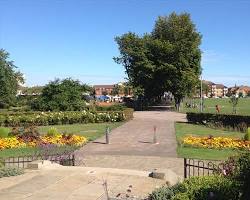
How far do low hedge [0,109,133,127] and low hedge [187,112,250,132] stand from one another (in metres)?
6.20

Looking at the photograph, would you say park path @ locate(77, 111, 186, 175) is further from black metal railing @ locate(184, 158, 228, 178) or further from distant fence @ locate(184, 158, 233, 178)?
distant fence @ locate(184, 158, 233, 178)

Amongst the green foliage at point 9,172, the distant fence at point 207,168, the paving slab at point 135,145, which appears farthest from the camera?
the paving slab at point 135,145

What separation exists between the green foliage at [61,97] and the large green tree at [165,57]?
15.4 metres

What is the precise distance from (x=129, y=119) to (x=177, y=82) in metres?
18.9

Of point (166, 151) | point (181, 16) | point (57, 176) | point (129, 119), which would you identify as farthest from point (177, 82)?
point (57, 176)

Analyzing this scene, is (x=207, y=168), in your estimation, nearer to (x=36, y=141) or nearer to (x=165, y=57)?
(x=36, y=141)

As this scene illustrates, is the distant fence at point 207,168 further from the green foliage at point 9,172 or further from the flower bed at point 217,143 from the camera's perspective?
the flower bed at point 217,143

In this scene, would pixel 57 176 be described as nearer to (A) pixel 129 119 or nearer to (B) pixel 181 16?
(A) pixel 129 119

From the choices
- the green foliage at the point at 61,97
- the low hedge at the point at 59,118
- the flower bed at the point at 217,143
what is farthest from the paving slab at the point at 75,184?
the green foliage at the point at 61,97

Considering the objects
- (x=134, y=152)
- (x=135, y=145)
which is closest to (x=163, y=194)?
(x=134, y=152)

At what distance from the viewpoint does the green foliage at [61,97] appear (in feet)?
138

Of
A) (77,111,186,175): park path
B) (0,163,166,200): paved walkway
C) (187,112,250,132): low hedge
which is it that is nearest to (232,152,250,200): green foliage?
(0,163,166,200): paved walkway

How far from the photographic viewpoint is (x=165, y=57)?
2276 inches

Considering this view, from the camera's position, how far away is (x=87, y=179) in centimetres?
1198
